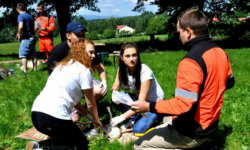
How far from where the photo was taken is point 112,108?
4641mm

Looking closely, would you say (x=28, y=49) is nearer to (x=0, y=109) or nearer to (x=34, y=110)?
(x=0, y=109)

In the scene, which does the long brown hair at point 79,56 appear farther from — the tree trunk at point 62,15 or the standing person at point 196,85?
the tree trunk at point 62,15

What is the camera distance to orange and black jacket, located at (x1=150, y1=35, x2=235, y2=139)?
7.07 ft

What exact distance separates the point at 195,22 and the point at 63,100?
5.36 ft

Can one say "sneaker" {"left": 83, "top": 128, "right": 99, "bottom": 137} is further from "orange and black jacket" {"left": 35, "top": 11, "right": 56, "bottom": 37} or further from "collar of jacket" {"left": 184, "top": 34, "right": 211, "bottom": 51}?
"orange and black jacket" {"left": 35, "top": 11, "right": 56, "bottom": 37}

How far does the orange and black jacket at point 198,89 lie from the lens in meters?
2.15

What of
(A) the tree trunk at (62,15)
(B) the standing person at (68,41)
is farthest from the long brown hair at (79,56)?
(A) the tree trunk at (62,15)

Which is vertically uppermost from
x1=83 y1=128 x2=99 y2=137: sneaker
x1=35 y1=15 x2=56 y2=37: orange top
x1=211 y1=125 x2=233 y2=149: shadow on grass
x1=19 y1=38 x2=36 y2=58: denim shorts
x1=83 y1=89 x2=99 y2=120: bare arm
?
x1=35 y1=15 x2=56 y2=37: orange top

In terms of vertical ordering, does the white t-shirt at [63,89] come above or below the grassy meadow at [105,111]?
above

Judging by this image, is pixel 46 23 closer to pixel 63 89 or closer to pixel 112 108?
pixel 112 108

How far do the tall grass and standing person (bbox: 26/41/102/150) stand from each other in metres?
0.50

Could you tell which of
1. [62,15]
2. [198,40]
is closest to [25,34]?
[198,40]

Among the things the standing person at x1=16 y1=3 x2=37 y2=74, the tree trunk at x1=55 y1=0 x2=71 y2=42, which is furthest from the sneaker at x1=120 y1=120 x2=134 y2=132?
the tree trunk at x1=55 y1=0 x2=71 y2=42

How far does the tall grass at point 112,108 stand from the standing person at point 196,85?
38.1 inches
